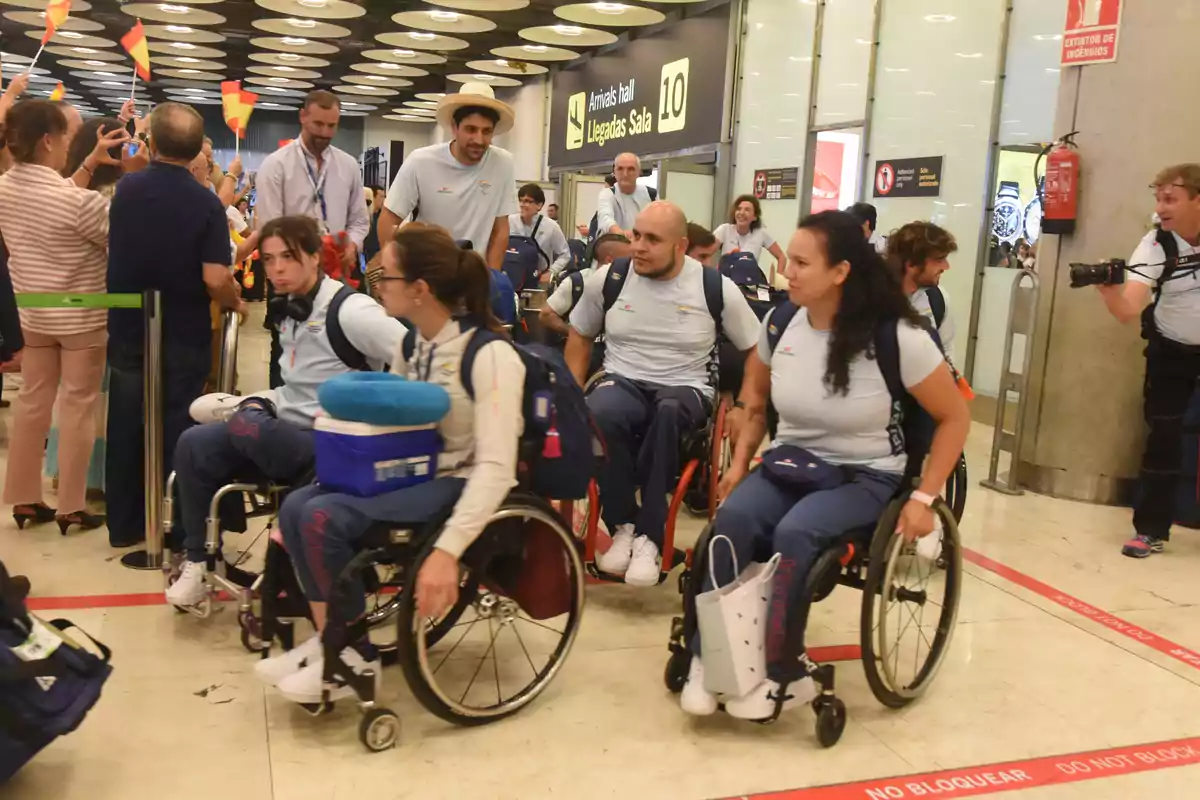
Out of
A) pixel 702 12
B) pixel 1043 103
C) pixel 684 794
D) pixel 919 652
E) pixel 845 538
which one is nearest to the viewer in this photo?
pixel 684 794

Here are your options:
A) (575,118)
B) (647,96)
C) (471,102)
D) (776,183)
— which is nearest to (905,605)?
(471,102)

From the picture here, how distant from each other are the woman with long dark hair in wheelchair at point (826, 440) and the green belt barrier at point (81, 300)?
2222 mm

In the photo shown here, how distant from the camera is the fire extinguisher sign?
4.87 metres

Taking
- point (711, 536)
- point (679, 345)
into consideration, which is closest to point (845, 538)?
point (711, 536)

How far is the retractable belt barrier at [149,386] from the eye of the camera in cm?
346

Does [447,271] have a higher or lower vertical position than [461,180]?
lower

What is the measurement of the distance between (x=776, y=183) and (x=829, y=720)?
27.8 ft

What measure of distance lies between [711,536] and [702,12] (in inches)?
412

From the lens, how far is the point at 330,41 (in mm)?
15133

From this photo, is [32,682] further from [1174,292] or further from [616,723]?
[1174,292]

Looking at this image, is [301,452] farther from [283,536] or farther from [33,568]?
[33,568]

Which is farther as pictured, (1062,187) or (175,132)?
(1062,187)

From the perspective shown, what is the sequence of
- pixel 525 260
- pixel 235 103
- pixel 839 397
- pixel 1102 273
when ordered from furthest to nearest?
1. pixel 235 103
2. pixel 525 260
3. pixel 1102 273
4. pixel 839 397

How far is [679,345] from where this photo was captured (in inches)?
141
